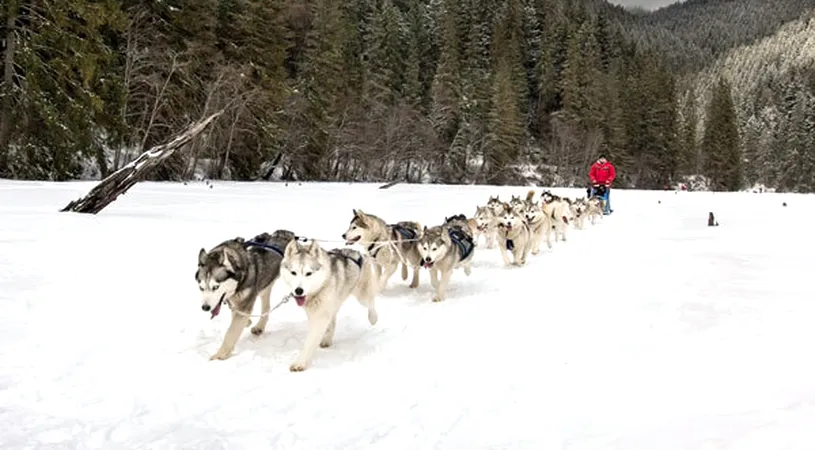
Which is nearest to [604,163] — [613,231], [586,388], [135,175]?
[613,231]

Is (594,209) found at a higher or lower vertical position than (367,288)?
higher

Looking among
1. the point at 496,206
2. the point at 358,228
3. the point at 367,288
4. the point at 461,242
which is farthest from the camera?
the point at 496,206

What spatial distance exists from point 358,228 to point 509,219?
2.89 m

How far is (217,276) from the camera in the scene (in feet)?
13.4

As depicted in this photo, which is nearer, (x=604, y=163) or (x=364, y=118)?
(x=604, y=163)

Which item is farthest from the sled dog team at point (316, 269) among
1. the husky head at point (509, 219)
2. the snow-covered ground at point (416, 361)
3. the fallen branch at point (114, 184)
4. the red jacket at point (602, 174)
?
the red jacket at point (602, 174)

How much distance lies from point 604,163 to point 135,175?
1491 cm

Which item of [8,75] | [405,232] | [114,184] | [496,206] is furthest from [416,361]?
[8,75]

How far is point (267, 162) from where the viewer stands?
33.8 meters

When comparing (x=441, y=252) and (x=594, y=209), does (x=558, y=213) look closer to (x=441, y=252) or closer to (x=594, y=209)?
(x=594, y=209)

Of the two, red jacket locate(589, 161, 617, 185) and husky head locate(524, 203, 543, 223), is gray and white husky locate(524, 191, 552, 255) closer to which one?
husky head locate(524, 203, 543, 223)

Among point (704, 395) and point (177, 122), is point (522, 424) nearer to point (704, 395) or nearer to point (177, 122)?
point (704, 395)

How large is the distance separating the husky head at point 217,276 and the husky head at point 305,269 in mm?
392

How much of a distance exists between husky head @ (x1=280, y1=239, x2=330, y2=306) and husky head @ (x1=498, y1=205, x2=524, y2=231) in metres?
4.85
